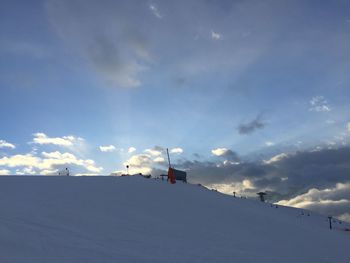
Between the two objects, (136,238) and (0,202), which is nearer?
(136,238)

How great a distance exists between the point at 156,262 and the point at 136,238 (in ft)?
9.56

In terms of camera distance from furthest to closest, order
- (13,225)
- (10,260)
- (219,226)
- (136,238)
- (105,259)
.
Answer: (219,226) < (136,238) < (13,225) < (105,259) < (10,260)

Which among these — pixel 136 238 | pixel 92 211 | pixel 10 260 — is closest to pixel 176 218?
pixel 92 211

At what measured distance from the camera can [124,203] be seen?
23.2 metres

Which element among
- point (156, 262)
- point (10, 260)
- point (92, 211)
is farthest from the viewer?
point (92, 211)

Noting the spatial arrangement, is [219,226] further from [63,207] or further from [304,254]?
[63,207]

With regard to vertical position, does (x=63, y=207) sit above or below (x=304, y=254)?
above

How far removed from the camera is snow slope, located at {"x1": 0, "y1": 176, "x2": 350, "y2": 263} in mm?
13281

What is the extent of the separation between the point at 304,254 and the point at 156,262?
929 centimetres

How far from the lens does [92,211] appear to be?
19.6 m

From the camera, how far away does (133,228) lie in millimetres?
17844

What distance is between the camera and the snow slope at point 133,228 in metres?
13.3

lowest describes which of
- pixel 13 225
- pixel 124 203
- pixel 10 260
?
pixel 10 260

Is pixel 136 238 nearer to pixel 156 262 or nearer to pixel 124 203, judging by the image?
pixel 156 262
